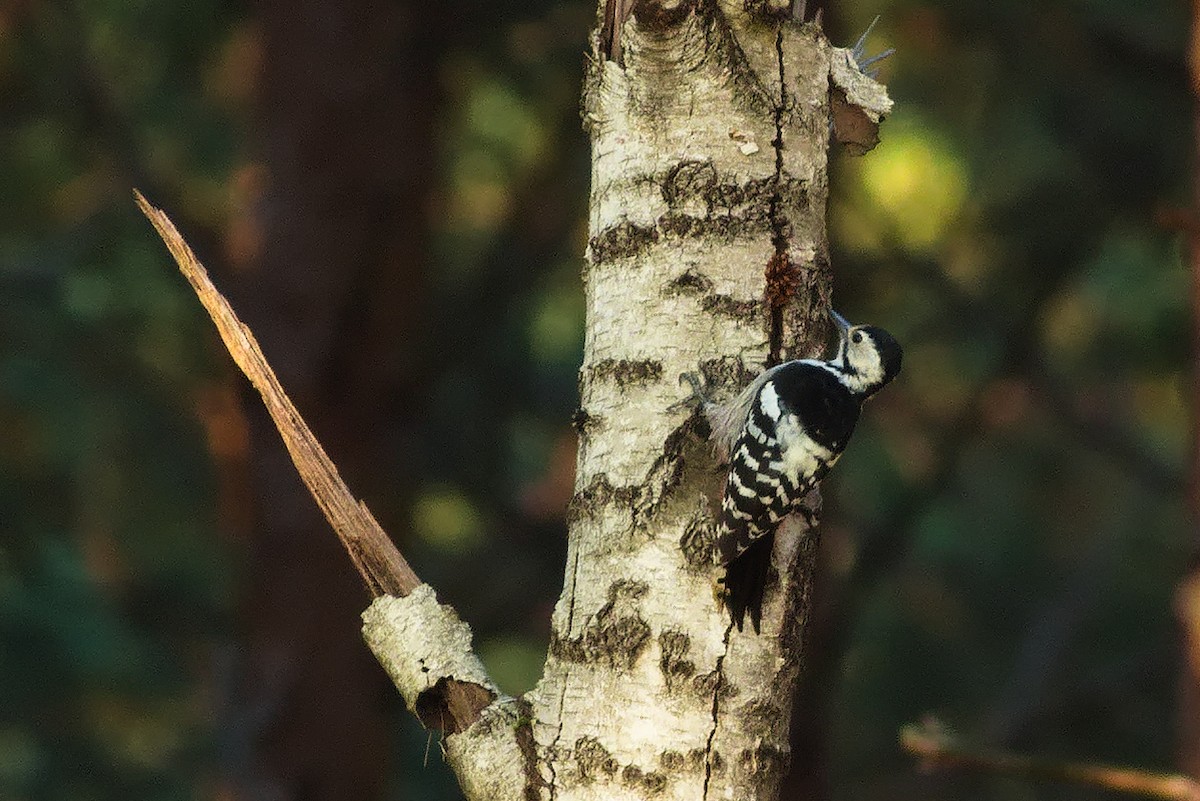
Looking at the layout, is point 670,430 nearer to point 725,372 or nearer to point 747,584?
point 725,372

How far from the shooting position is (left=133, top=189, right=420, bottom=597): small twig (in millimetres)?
2025

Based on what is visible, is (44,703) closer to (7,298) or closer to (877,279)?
(7,298)

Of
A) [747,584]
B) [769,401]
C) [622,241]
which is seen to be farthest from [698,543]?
[769,401]

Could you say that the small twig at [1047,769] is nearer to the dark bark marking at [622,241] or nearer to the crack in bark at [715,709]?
the crack in bark at [715,709]

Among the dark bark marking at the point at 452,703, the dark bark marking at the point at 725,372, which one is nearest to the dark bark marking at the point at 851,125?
the dark bark marking at the point at 725,372

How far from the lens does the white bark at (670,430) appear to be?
191 centimetres

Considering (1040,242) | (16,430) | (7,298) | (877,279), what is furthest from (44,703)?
(1040,242)

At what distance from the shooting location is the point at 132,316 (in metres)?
7.29

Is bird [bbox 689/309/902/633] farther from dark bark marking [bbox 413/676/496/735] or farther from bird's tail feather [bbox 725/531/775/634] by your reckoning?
dark bark marking [bbox 413/676/496/735]

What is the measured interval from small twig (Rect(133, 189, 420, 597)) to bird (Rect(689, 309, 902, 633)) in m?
0.43

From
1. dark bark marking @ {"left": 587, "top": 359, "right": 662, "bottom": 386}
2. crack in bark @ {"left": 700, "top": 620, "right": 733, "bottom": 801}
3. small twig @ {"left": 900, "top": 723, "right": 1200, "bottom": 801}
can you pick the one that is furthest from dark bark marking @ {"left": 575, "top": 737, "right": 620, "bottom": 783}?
small twig @ {"left": 900, "top": 723, "right": 1200, "bottom": 801}

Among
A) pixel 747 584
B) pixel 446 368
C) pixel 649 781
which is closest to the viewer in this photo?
pixel 649 781

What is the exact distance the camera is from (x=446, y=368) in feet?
21.3

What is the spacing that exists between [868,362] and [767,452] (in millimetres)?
933
